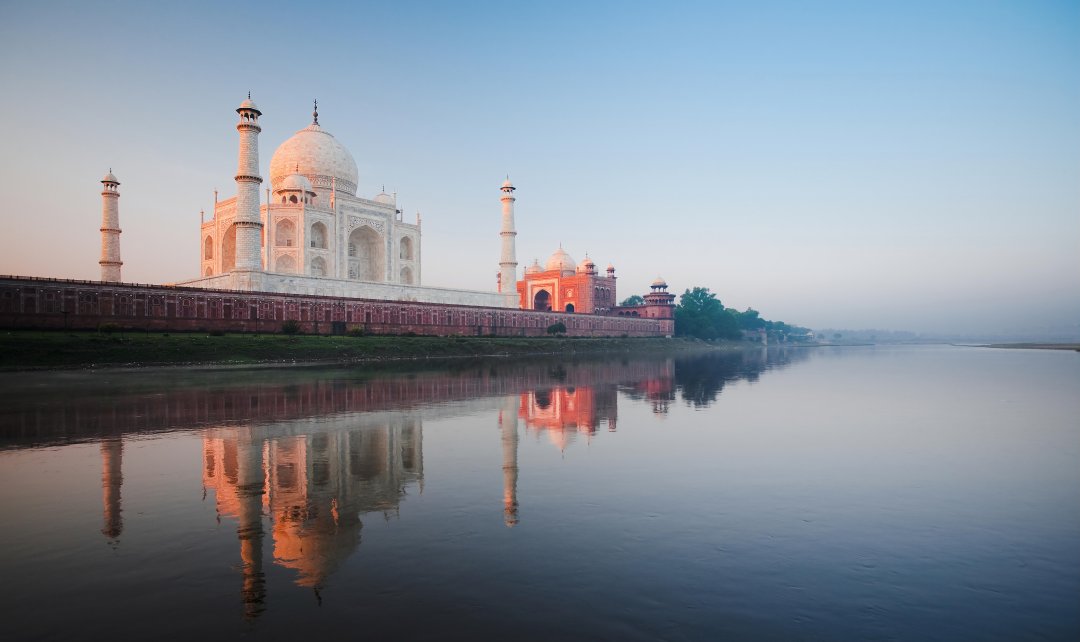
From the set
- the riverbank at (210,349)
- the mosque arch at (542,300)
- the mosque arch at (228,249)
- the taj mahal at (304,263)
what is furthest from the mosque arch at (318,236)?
the mosque arch at (542,300)

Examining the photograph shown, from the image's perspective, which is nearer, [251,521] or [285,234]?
[251,521]

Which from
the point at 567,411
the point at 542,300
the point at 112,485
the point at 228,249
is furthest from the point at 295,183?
the point at 112,485

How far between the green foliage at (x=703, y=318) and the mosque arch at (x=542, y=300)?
49.5ft

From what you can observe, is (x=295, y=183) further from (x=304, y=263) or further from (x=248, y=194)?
(x=248, y=194)

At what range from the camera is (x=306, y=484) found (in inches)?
234

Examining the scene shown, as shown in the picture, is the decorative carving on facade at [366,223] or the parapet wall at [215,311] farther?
the decorative carving on facade at [366,223]

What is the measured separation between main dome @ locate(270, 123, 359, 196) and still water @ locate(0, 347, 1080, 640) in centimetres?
3696

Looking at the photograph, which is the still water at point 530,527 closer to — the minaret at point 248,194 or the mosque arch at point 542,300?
the minaret at point 248,194

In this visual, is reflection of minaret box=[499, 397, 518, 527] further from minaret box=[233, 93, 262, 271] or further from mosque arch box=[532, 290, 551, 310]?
mosque arch box=[532, 290, 551, 310]

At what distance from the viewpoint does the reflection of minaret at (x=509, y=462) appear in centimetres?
522

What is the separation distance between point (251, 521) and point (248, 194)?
3234 centimetres

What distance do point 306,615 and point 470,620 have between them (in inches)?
35.7

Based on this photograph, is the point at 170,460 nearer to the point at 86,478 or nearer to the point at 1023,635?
the point at 86,478

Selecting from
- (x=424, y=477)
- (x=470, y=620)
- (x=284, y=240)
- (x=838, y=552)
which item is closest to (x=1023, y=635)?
(x=838, y=552)
